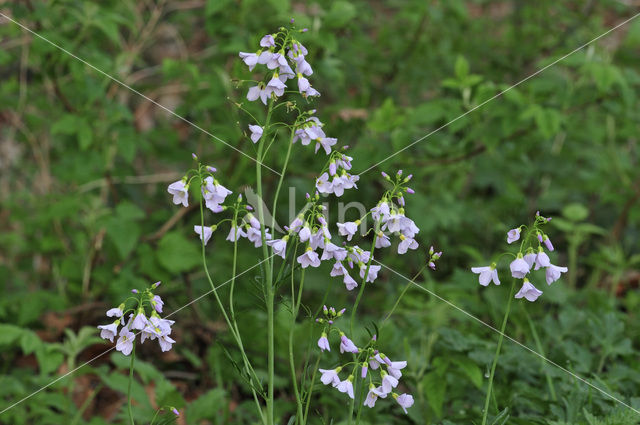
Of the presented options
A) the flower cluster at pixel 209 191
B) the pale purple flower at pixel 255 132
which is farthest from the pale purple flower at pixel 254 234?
the pale purple flower at pixel 255 132

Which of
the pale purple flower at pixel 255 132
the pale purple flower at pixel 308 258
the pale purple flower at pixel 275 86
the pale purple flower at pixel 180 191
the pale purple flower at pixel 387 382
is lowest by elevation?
the pale purple flower at pixel 387 382

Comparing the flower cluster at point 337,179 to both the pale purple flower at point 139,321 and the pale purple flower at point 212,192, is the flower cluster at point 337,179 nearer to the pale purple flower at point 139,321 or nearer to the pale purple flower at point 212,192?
the pale purple flower at point 212,192

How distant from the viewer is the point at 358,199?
2.97m

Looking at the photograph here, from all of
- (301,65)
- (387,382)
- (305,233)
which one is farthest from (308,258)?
(301,65)

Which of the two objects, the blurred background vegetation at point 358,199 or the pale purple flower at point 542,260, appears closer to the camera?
the pale purple flower at point 542,260

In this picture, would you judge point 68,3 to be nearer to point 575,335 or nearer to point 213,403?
point 213,403

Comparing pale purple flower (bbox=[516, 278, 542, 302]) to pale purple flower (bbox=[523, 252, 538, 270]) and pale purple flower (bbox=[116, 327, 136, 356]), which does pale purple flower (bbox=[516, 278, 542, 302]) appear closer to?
pale purple flower (bbox=[523, 252, 538, 270])

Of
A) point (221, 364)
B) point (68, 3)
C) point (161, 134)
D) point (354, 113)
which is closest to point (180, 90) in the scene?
point (161, 134)

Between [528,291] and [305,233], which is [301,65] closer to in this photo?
[305,233]

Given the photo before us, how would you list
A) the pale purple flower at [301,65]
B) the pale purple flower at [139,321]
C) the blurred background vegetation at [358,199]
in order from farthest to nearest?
the blurred background vegetation at [358,199] → the pale purple flower at [301,65] → the pale purple flower at [139,321]

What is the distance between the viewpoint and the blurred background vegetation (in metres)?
1.89

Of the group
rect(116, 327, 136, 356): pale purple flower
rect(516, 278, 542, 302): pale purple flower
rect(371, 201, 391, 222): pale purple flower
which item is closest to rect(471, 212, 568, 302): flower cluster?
rect(516, 278, 542, 302): pale purple flower

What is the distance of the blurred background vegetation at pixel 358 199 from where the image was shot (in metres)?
1.89

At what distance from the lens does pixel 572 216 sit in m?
2.70
